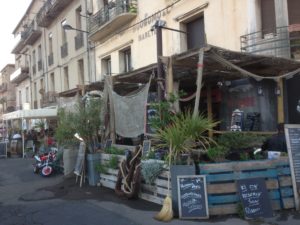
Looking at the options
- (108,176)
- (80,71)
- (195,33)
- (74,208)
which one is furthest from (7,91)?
(74,208)

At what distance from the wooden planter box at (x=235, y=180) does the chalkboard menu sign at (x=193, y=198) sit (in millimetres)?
141

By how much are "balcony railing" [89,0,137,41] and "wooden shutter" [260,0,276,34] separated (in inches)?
268

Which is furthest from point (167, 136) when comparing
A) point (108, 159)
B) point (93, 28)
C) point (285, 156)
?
point (93, 28)

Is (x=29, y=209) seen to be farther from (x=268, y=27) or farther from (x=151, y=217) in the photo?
(x=268, y=27)

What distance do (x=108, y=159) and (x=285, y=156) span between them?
14.1 feet

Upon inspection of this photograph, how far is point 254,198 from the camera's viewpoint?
758 cm

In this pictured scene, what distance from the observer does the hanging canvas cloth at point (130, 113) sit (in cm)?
1075

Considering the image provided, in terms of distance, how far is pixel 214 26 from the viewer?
1371 cm

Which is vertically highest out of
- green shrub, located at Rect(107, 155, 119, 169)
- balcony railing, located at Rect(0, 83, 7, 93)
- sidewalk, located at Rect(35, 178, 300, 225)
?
balcony railing, located at Rect(0, 83, 7, 93)

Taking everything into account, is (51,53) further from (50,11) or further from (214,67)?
(214,67)

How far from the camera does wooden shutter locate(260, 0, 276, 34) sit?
40.0 feet

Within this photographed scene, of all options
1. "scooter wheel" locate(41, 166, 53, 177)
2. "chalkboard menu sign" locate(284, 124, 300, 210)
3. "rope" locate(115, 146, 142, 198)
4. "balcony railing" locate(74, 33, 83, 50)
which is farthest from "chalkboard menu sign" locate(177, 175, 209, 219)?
"balcony railing" locate(74, 33, 83, 50)

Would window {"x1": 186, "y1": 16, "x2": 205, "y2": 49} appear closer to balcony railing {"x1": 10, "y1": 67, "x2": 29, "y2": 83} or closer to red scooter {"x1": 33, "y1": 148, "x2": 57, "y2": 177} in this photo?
red scooter {"x1": 33, "y1": 148, "x2": 57, "y2": 177}

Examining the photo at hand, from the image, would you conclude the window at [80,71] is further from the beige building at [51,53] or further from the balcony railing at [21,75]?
the balcony railing at [21,75]
